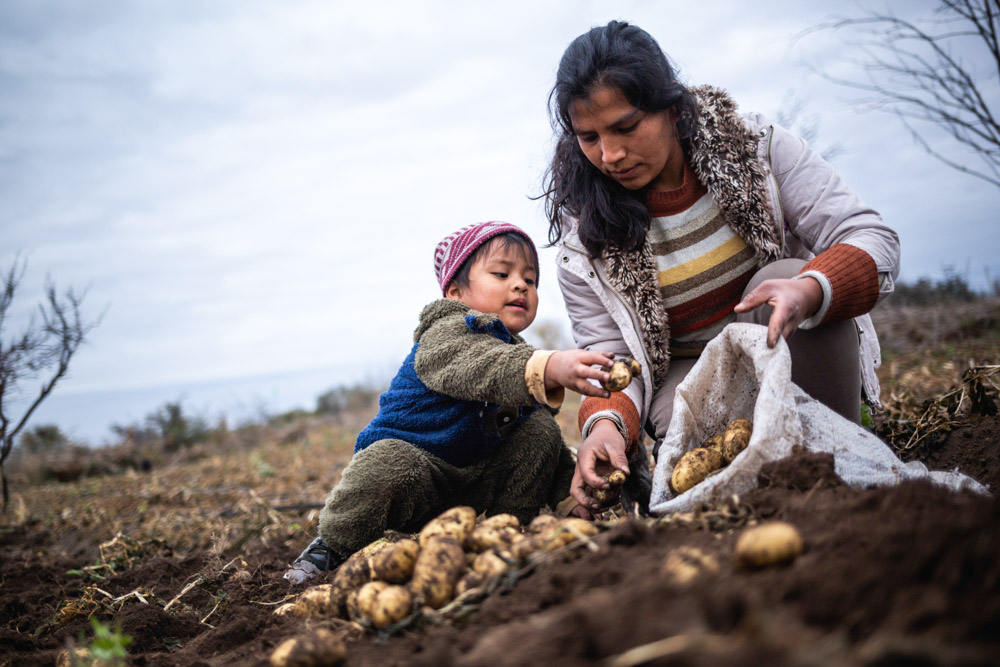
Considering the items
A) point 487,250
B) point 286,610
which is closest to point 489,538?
point 286,610

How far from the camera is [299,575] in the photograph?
305cm

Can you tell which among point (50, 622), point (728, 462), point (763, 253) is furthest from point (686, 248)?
point (50, 622)

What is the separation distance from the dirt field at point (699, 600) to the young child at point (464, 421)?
0.56 meters

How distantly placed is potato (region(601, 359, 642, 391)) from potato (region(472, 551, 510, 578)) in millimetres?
713

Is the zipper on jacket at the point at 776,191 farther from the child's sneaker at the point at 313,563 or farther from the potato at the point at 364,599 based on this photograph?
the child's sneaker at the point at 313,563

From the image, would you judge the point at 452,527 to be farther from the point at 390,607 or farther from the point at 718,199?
the point at 718,199

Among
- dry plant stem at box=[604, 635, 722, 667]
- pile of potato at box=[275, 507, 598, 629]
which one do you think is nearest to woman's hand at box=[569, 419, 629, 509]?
pile of potato at box=[275, 507, 598, 629]

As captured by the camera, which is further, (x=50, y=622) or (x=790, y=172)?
(x=790, y=172)

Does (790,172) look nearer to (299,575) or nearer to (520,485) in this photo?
(520,485)

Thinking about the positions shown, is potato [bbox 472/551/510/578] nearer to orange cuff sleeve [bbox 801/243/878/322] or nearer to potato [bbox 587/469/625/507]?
potato [bbox 587/469/625/507]

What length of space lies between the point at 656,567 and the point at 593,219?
2194 mm

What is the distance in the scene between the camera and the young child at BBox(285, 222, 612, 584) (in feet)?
9.02

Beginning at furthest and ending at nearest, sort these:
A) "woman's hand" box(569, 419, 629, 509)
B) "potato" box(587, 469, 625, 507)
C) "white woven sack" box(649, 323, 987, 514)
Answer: "woman's hand" box(569, 419, 629, 509) → "potato" box(587, 469, 625, 507) → "white woven sack" box(649, 323, 987, 514)

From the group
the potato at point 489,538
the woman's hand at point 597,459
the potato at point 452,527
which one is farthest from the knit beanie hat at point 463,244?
the potato at point 489,538
